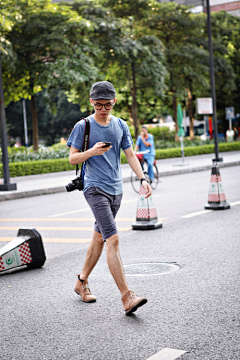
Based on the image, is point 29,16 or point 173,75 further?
point 173,75

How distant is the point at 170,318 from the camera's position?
405 centimetres

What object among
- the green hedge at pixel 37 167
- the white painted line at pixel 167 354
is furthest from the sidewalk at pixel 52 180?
the white painted line at pixel 167 354

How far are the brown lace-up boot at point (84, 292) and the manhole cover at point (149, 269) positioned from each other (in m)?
0.88

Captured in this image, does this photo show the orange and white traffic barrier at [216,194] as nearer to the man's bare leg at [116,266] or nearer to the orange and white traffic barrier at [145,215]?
the orange and white traffic barrier at [145,215]

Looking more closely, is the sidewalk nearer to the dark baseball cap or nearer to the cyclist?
the cyclist

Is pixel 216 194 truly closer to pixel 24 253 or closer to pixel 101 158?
pixel 24 253

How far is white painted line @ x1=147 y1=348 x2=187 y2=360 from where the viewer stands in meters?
3.28

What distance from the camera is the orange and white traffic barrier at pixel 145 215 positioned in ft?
27.5

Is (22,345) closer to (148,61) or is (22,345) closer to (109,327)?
(109,327)

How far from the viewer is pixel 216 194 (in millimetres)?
10055

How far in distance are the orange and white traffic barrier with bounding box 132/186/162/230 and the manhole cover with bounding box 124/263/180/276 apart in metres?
2.43

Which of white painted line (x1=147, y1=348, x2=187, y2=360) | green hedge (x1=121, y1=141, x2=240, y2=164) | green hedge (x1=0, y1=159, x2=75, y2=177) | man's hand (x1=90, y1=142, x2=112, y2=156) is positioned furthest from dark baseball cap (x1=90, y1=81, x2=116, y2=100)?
green hedge (x1=121, y1=141, x2=240, y2=164)

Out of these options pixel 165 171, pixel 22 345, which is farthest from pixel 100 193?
pixel 165 171

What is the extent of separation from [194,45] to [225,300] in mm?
33964
